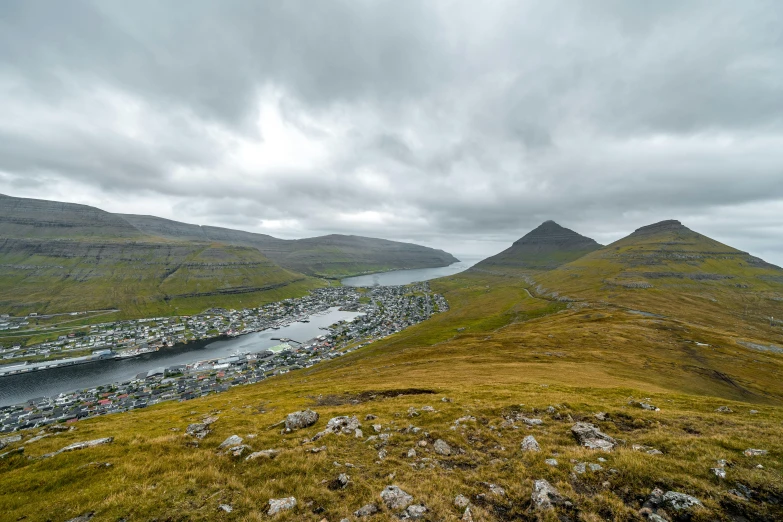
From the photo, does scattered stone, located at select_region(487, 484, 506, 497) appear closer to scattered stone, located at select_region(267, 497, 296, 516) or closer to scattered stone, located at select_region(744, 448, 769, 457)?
scattered stone, located at select_region(267, 497, 296, 516)

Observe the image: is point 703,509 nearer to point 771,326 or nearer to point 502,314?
point 502,314

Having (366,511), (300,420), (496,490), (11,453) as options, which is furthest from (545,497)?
(11,453)

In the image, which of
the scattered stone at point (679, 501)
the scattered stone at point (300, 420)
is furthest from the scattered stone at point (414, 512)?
the scattered stone at point (300, 420)

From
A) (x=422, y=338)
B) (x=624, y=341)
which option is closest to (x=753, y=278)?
(x=624, y=341)

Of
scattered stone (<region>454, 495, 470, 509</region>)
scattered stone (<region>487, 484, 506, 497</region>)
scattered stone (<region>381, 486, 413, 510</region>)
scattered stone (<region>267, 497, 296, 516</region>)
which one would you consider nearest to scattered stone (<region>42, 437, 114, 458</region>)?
scattered stone (<region>267, 497, 296, 516</region>)

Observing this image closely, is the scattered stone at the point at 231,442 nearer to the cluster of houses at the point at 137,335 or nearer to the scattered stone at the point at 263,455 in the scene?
the scattered stone at the point at 263,455

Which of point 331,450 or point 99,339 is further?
point 99,339

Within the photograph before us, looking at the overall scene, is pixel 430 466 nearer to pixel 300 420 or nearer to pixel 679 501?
pixel 679 501
